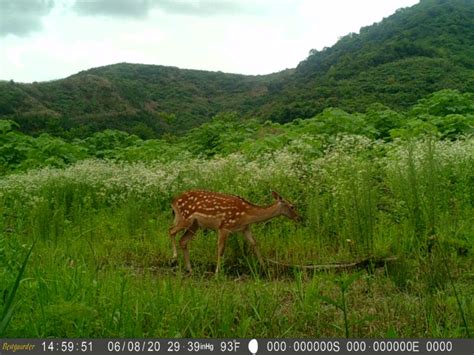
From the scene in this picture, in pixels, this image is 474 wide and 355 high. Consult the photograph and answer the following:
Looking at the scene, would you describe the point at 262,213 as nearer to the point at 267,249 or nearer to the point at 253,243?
the point at 253,243

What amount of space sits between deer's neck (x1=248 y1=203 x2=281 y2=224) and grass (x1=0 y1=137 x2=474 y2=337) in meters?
0.34

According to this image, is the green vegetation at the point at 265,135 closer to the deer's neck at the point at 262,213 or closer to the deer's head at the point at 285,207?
the deer's head at the point at 285,207

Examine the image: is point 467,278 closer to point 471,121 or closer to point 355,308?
point 355,308

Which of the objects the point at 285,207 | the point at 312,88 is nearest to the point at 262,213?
the point at 285,207

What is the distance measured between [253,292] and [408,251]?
1933 mm

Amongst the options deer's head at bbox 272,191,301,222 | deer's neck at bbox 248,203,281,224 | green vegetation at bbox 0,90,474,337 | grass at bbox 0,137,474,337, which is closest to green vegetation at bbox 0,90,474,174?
green vegetation at bbox 0,90,474,337

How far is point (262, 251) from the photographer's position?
5.24 metres

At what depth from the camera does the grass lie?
2.92 meters

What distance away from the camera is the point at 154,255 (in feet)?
17.7

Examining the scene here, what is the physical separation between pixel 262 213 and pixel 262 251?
41 centimetres

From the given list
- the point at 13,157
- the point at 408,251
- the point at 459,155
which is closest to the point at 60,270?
the point at 408,251

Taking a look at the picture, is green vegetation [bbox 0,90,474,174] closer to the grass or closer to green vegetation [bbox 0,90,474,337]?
green vegetation [bbox 0,90,474,337]

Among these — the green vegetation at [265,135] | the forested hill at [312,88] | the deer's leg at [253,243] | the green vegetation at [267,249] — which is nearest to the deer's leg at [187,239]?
the green vegetation at [267,249]

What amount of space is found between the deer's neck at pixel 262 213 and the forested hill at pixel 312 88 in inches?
622
